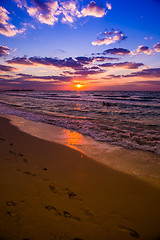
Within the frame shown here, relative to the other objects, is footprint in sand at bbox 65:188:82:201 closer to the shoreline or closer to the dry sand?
the dry sand

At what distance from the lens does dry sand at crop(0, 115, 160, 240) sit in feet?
7.43

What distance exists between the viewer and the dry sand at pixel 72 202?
227cm

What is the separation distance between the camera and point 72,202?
2908 mm

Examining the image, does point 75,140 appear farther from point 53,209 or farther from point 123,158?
point 53,209

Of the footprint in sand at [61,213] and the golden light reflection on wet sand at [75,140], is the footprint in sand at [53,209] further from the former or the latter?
the golden light reflection on wet sand at [75,140]

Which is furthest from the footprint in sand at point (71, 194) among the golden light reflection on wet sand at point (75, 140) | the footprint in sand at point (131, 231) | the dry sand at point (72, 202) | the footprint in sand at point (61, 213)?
the golden light reflection on wet sand at point (75, 140)

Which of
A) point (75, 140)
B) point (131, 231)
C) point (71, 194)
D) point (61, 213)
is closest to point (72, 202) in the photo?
point (71, 194)

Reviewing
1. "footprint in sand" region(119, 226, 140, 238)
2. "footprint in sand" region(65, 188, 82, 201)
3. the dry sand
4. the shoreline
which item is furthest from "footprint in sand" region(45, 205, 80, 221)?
the shoreline

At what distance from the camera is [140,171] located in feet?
14.8

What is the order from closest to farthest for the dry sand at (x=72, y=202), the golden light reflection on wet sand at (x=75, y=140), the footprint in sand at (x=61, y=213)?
1. the dry sand at (x=72, y=202)
2. the footprint in sand at (x=61, y=213)
3. the golden light reflection on wet sand at (x=75, y=140)

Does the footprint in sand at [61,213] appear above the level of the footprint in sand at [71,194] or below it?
above

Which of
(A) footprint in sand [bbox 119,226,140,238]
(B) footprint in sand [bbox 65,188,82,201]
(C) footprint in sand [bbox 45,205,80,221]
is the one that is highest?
(C) footprint in sand [bbox 45,205,80,221]

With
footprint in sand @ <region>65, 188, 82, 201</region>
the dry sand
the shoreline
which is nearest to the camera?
the dry sand

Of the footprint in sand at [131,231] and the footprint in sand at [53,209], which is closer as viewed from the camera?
the footprint in sand at [131,231]
